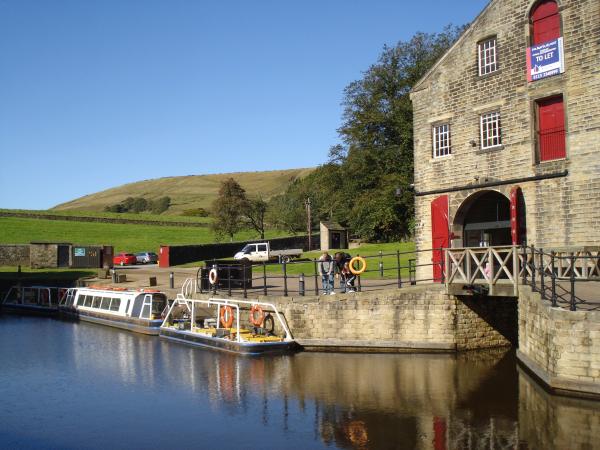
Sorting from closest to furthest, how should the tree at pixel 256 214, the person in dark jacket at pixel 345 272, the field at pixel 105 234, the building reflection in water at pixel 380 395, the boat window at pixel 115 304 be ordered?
the building reflection in water at pixel 380 395
the person in dark jacket at pixel 345 272
the boat window at pixel 115 304
the tree at pixel 256 214
the field at pixel 105 234

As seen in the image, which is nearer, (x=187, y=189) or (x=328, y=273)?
(x=328, y=273)

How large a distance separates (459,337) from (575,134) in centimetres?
736

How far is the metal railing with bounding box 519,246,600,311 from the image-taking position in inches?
566

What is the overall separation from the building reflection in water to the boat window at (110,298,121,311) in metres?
6.16

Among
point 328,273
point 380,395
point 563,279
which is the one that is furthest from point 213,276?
point 563,279

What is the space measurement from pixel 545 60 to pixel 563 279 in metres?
10.0

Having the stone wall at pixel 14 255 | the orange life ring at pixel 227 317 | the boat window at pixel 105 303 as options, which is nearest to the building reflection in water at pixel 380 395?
the orange life ring at pixel 227 317

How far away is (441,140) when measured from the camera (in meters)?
24.9

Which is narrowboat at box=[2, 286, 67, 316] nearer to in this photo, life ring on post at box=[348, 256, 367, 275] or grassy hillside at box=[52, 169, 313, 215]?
life ring on post at box=[348, 256, 367, 275]

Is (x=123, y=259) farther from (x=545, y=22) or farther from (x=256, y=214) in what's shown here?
(x=545, y=22)

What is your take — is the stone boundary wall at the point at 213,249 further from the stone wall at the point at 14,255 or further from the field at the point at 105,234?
the field at the point at 105,234

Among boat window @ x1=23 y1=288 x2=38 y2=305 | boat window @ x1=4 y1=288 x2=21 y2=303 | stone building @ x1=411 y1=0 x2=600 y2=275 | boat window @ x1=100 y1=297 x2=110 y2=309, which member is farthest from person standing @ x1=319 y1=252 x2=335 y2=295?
boat window @ x1=4 y1=288 x2=21 y2=303

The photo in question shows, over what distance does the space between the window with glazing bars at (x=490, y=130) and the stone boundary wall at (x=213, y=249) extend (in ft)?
99.3

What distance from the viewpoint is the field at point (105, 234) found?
219 ft
